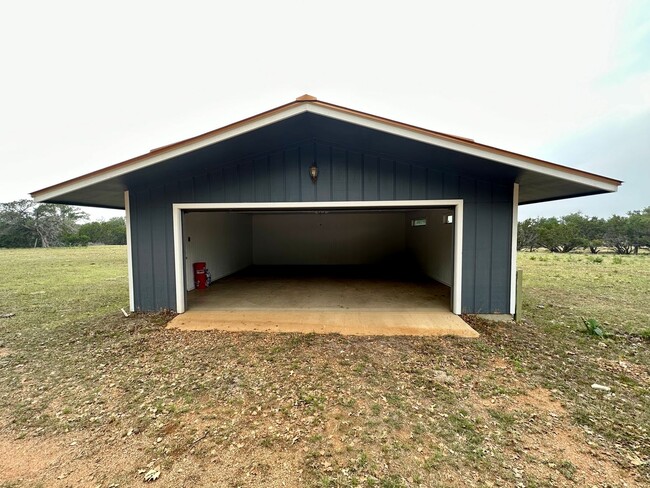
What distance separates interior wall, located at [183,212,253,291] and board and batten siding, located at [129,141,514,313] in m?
1.31

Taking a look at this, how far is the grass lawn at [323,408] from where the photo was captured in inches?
74.2

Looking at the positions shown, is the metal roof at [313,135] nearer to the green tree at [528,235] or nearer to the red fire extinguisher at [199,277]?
the red fire extinguisher at [199,277]

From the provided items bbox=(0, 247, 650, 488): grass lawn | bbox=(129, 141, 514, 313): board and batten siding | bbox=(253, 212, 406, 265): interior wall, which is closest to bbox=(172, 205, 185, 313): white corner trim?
bbox=(129, 141, 514, 313): board and batten siding

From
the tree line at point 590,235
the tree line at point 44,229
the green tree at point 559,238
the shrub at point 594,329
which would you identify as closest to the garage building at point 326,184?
the shrub at point 594,329

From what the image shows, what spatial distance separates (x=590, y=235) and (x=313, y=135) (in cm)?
3294

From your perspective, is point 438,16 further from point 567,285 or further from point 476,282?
point 476,282

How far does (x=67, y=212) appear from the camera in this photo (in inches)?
1394

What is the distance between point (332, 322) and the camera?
4816 mm

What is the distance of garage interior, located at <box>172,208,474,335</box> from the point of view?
4.96 meters

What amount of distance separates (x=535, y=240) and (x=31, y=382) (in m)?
30.3

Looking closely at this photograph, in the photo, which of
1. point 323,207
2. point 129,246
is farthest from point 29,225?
point 323,207

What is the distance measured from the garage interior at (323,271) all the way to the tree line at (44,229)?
1135 inches

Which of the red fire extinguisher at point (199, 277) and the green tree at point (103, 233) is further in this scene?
the green tree at point (103, 233)

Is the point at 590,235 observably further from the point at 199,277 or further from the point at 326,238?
the point at 199,277
